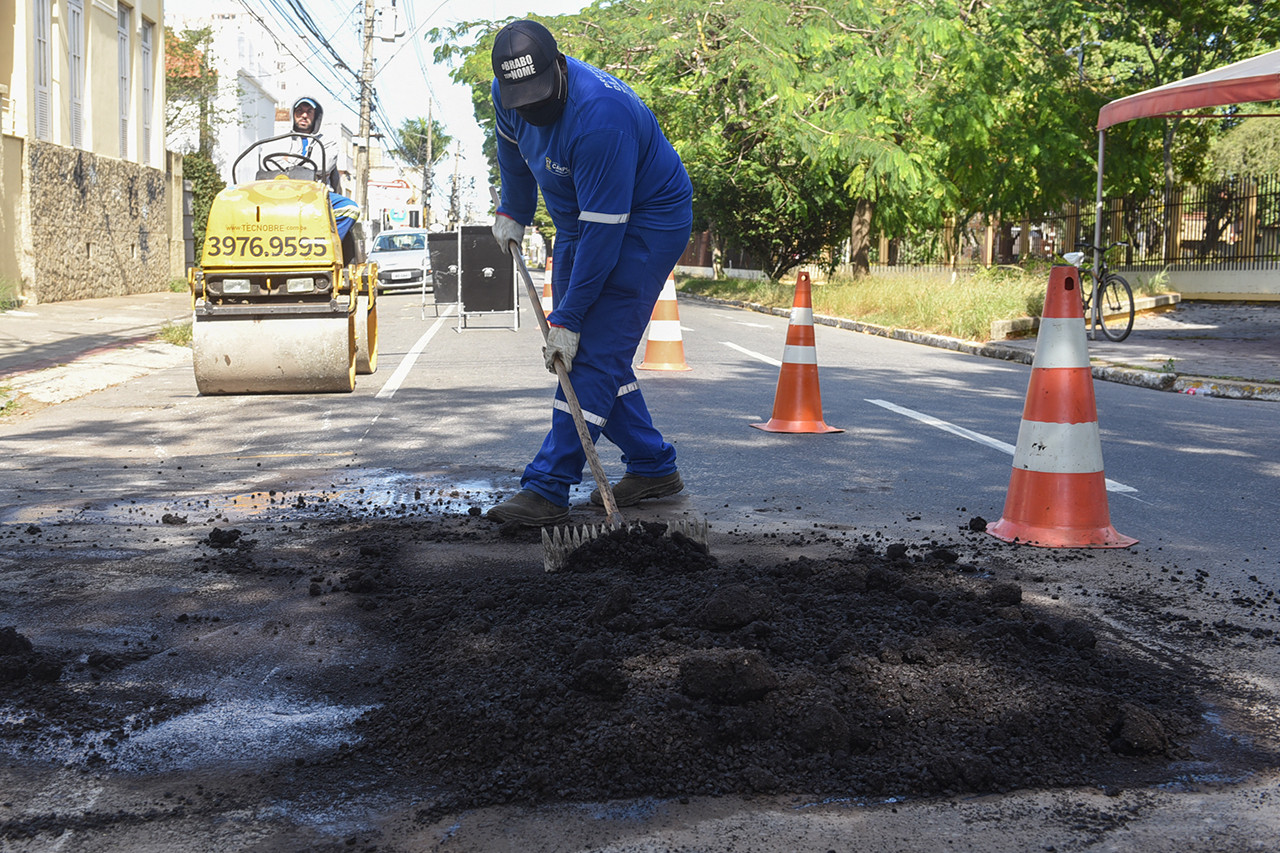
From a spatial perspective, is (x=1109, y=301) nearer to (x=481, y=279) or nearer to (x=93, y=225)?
(x=481, y=279)

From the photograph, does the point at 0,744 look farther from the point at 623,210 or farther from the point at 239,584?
the point at 623,210

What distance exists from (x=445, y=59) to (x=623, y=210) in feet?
93.5

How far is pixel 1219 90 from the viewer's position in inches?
484

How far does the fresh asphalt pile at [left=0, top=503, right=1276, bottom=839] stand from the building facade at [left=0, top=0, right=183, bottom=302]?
17.5 meters

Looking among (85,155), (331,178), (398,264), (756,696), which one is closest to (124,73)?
(85,155)

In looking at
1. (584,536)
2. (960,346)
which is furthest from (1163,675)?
(960,346)

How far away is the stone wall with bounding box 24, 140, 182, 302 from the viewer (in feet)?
65.3

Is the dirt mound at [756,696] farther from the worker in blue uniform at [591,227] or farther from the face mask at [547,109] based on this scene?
the face mask at [547,109]

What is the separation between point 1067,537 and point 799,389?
311cm

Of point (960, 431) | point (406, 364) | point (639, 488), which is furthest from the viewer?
point (406, 364)

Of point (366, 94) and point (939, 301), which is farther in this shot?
point (366, 94)

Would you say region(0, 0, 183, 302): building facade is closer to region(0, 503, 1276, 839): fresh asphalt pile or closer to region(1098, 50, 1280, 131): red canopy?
region(1098, 50, 1280, 131): red canopy

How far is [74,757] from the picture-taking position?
268cm

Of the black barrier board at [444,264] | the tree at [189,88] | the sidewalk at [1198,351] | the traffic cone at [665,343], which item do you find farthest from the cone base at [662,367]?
the tree at [189,88]
